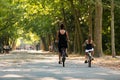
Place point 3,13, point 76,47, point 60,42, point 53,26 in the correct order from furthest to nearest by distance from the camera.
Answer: point 53,26
point 3,13
point 76,47
point 60,42

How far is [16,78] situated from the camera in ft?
43.3

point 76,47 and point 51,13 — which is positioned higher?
point 51,13

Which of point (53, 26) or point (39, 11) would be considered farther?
point (53, 26)

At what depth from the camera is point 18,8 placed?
208 ft

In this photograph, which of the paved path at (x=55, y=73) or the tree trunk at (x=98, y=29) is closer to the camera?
the paved path at (x=55, y=73)

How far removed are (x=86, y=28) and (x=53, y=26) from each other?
1389 centimetres

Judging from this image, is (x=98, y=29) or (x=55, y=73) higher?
(x=98, y=29)

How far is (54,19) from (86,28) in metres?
7.14

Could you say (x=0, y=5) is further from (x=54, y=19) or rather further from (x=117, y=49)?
(x=117, y=49)

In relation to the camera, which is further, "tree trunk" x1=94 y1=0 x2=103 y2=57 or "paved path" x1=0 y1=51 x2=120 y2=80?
"tree trunk" x1=94 y1=0 x2=103 y2=57

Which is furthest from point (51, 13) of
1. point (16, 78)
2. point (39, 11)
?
point (16, 78)

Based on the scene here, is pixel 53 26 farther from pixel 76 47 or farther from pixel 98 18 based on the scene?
pixel 98 18

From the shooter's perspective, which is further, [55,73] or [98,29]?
[98,29]

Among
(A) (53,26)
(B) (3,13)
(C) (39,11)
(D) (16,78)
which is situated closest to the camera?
(D) (16,78)
